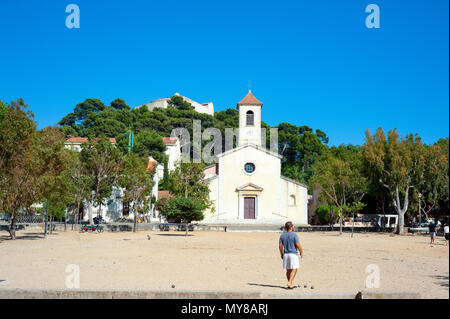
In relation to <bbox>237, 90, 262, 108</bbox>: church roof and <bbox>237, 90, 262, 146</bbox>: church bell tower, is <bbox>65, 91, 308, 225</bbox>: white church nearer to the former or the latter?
<bbox>237, 90, 262, 146</bbox>: church bell tower

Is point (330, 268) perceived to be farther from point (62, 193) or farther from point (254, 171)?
point (254, 171)

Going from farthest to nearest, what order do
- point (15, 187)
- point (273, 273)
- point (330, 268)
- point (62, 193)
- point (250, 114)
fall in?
point (250, 114) < point (62, 193) < point (15, 187) < point (330, 268) < point (273, 273)

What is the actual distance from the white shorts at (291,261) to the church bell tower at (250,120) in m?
37.2

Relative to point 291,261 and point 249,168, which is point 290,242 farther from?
point 249,168

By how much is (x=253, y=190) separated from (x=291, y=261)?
33.3 meters

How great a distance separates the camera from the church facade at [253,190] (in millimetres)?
42094

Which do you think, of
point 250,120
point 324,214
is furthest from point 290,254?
point 324,214

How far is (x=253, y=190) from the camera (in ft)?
139

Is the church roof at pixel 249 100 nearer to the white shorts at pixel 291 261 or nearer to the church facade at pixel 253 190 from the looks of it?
the church facade at pixel 253 190

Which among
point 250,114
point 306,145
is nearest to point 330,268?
point 250,114

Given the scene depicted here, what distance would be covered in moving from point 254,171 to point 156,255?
27669 millimetres

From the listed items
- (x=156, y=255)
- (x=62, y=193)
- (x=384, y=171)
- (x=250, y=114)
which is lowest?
(x=156, y=255)

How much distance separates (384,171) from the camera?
34156mm
